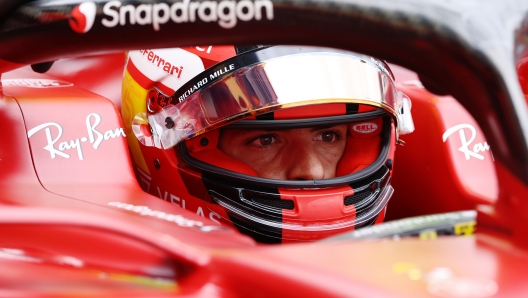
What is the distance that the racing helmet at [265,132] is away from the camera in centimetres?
138

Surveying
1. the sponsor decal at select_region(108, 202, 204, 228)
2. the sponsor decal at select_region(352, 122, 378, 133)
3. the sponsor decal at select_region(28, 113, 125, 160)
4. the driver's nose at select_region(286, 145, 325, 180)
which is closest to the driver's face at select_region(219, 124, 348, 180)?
the driver's nose at select_region(286, 145, 325, 180)

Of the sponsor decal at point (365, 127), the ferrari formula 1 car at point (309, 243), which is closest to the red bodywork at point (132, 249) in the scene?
the ferrari formula 1 car at point (309, 243)

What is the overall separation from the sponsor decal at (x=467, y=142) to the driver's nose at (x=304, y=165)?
370mm

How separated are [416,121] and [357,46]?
110 centimetres

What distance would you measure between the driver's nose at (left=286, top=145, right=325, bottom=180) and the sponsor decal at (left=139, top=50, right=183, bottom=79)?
336mm

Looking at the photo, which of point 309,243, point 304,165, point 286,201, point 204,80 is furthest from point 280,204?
point 309,243

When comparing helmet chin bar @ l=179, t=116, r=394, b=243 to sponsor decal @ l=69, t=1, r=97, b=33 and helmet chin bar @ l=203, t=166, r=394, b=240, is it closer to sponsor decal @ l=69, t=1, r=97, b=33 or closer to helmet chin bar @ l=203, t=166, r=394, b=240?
helmet chin bar @ l=203, t=166, r=394, b=240

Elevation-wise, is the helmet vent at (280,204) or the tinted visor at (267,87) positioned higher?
the tinted visor at (267,87)

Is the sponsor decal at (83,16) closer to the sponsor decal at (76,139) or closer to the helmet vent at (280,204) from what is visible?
the sponsor decal at (76,139)

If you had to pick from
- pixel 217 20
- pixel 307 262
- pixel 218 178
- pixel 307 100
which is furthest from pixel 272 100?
pixel 307 262

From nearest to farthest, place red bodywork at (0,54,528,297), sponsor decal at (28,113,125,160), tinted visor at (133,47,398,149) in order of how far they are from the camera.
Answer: red bodywork at (0,54,528,297) < sponsor decal at (28,113,125,160) < tinted visor at (133,47,398,149)

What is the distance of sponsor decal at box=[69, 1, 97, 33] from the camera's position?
82cm

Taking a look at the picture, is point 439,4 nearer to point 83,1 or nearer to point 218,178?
point 83,1

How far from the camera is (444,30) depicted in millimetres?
713
